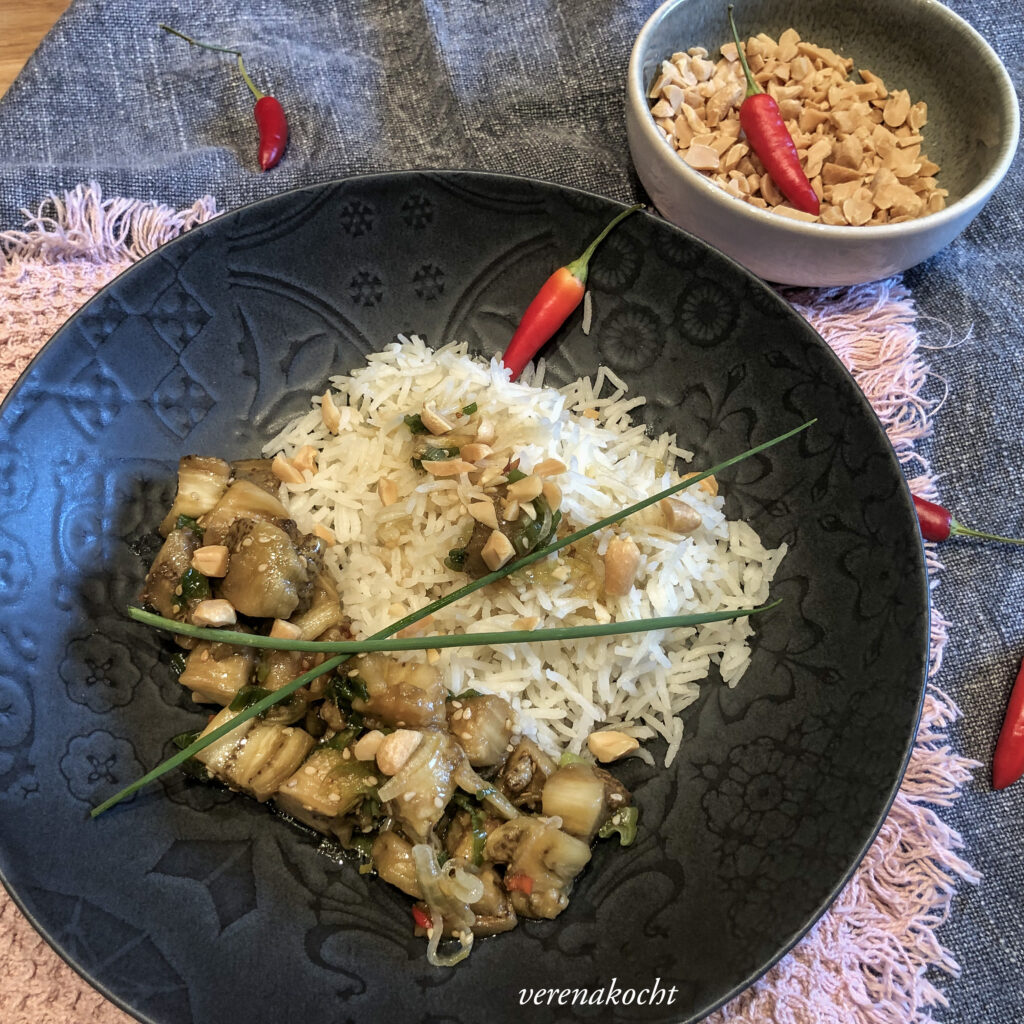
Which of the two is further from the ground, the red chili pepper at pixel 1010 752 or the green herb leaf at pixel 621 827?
the green herb leaf at pixel 621 827

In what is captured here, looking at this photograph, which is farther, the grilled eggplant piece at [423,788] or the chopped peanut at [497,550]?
the chopped peanut at [497,550]

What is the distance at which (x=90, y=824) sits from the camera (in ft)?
7.02

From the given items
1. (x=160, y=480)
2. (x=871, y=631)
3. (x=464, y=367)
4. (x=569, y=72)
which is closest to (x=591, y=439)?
(x=464, y=367)

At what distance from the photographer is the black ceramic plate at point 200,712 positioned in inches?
80.9

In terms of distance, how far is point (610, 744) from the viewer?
2.41m

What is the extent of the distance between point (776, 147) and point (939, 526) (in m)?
1.56

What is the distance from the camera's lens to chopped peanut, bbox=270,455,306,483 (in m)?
2.73

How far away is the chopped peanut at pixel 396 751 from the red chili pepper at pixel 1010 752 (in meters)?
Answer: 1.90

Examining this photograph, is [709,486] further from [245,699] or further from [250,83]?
[250,83]

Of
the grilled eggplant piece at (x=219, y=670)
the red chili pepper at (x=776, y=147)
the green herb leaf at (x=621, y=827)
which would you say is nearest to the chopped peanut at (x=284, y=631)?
the grilled eggplant piece at (x=219, y=670)

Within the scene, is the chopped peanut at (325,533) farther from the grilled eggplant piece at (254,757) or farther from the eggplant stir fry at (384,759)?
the grilled eggplant piece at (254,757)

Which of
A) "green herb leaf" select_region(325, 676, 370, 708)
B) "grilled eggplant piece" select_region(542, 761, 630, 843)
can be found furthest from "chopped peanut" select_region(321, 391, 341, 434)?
"grilled eggplant piece" select_region(542, 761, 630, 843)

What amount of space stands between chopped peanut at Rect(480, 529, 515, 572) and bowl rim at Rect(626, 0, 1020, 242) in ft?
5.11

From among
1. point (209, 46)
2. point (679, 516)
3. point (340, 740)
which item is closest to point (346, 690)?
point (340, 740)
